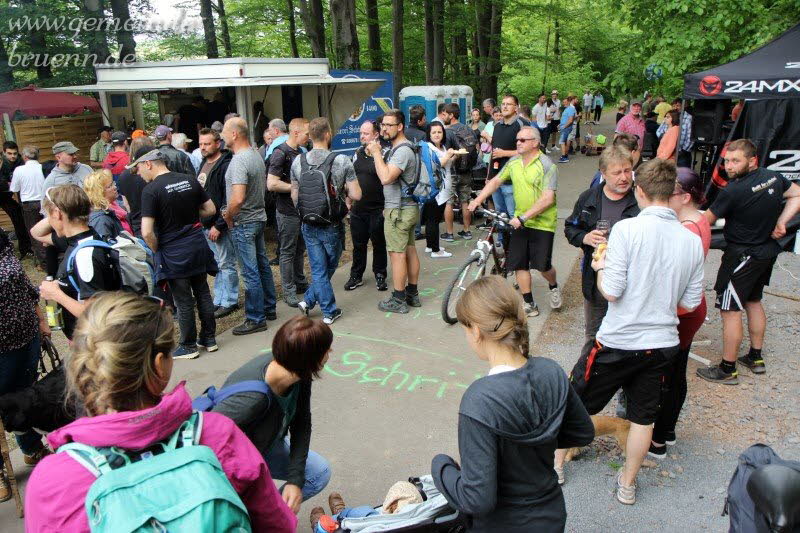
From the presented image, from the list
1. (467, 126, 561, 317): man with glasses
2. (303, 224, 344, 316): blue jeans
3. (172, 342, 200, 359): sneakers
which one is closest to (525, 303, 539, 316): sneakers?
(467, 126, 561, 317): man with glasses

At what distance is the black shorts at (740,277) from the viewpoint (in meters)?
4.69

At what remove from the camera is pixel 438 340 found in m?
5.77

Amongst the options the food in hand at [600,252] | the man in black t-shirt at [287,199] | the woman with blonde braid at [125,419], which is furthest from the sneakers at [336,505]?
the man in black t-shirt at [287,199]

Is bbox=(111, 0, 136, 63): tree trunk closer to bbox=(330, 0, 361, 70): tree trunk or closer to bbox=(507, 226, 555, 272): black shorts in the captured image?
bbox=(330, 0, 361, 70): tree trunk

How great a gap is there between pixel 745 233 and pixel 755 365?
1.16 m

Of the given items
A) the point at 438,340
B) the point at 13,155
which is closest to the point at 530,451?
the point at 438,340

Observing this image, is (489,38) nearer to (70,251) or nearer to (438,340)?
(438,340)

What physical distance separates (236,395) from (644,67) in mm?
10766

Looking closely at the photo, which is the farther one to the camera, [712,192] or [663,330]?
[712,192]

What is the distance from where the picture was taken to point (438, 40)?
19.3 meters

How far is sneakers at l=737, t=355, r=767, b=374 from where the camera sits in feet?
16.3

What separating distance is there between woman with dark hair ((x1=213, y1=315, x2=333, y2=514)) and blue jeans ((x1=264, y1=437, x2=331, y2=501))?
0.07 m

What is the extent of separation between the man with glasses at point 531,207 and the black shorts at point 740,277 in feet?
5.38

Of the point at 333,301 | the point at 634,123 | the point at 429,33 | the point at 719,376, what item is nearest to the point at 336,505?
the point at 333,301
